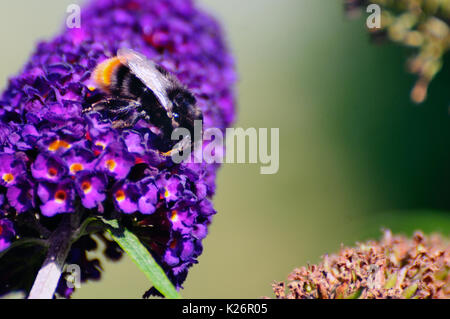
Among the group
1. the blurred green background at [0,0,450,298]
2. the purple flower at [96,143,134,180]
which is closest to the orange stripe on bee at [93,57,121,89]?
the purple flower at [96,143,134,180]

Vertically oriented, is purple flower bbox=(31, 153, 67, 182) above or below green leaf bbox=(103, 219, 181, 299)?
above

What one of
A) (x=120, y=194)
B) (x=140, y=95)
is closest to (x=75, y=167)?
(x=120, y=194)

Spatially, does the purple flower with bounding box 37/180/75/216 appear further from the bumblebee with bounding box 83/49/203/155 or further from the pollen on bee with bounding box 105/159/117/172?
the bumblebee with bounding box 83/49/203/155

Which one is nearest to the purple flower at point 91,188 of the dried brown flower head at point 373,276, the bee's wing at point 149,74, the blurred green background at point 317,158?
the bee's wing at point 149,74

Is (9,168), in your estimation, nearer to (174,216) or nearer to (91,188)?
(91,188)

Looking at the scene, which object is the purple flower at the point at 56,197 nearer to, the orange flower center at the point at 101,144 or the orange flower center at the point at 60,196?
the orange flower center at the point at 60,196
